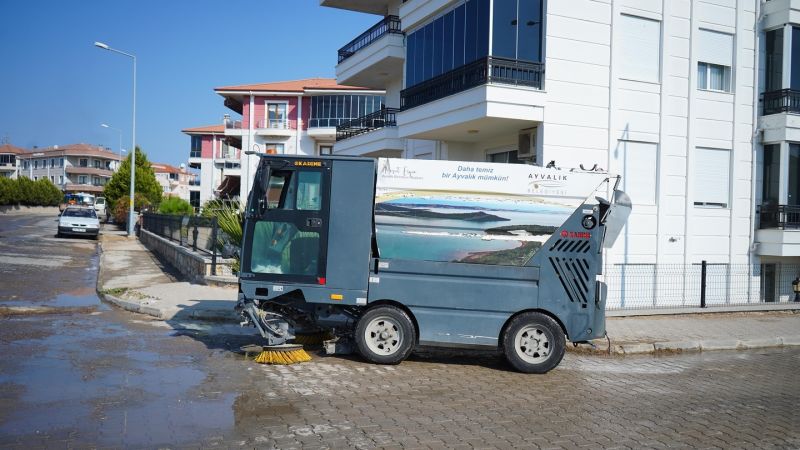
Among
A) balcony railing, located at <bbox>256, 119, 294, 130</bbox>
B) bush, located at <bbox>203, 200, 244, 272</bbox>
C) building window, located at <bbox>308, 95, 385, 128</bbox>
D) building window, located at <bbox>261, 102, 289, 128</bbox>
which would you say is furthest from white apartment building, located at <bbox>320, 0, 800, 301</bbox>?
building window, located at <bbox>261, 102, 289, 128</bbox>

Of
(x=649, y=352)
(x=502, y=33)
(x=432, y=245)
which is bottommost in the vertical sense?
(x=649, y=352)

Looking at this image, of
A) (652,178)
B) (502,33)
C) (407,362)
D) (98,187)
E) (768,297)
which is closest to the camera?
(407,362)

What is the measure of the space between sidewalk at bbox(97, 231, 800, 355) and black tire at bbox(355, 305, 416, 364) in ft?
12.5

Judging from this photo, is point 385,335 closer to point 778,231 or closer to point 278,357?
point 278,357

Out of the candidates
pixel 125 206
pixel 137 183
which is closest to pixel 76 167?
pixel 137 183

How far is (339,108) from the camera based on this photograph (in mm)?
46062

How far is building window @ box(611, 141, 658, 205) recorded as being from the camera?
15.8 meters

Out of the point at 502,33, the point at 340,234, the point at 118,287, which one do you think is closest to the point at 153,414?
the point at 340,234

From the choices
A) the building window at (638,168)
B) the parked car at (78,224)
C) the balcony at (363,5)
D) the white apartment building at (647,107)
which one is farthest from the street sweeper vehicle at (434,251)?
the parked car at (78,224)

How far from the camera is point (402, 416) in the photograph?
639 centimetres

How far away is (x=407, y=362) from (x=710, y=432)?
413cm

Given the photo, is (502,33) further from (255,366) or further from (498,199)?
(255,366)

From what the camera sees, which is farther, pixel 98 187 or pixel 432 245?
pixel 98 187

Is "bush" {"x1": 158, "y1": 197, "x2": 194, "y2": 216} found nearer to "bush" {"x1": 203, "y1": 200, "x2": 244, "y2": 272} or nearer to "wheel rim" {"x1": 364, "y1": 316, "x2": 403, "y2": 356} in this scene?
"bush" {"x1": 203, "y1": 200, "x2": 244, "y2": 272}
